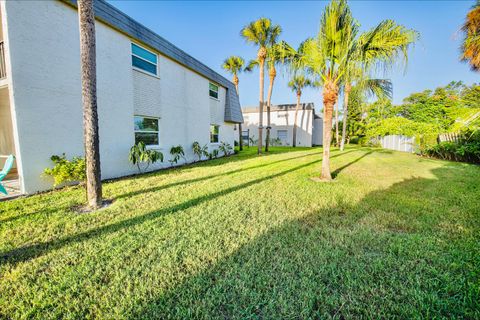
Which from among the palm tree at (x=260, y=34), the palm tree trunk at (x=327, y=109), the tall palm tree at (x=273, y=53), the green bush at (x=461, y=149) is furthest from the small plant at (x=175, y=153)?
the green bush at (x=461, y=149)

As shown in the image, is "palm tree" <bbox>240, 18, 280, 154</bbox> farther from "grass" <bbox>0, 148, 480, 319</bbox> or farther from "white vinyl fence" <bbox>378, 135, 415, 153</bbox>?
"white vinyl fence" <bbox>378, 135, 415, 153</bbox>

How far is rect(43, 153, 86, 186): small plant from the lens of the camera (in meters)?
4.89

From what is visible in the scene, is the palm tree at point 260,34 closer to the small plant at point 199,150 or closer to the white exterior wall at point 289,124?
the small plant at point 199,150

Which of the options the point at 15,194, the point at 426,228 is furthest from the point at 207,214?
the point at 15,194

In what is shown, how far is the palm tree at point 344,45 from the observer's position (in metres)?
5.29

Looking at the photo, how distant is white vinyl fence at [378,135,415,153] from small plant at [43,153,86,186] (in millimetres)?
21726

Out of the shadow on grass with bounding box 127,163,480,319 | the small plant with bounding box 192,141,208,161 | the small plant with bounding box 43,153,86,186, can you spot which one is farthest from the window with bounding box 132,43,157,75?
the shadow on grass with bounding box 127,163,480,319

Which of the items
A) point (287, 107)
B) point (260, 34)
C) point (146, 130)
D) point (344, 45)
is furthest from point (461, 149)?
point (287, 107)

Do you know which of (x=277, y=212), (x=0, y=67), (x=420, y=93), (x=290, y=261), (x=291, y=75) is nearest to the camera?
(x=290, y=261)

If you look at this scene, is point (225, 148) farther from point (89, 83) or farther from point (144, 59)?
point (89, 83)

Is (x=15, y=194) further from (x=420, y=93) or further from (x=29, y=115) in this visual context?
(x=420, y=93)

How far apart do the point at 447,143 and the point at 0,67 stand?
20258mm

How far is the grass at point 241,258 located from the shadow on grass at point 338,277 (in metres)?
0.01

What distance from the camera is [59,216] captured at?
140 inches
